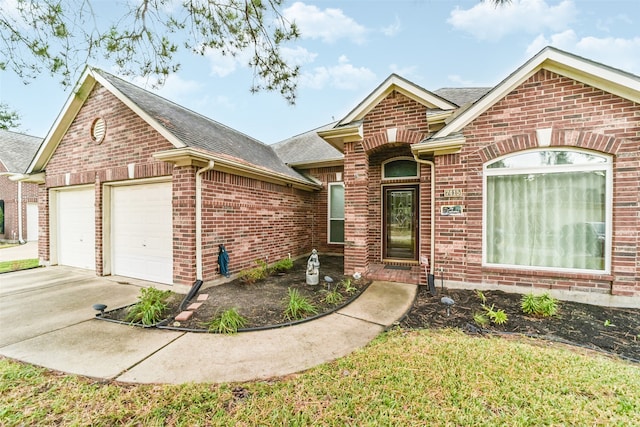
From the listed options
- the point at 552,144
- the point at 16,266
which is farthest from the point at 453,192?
the point at 16,266

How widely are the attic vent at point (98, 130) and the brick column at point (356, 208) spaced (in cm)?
644

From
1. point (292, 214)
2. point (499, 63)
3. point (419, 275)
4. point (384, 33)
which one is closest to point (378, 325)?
point (419, 275)

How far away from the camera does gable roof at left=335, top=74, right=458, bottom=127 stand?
5863mm

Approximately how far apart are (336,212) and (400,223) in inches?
122

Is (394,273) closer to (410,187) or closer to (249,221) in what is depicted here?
(410,187)

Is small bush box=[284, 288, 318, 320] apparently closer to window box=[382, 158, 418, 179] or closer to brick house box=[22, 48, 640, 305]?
brick house box=[22, 48, 640, 305]

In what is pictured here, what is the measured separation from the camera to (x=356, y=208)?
6.48 m

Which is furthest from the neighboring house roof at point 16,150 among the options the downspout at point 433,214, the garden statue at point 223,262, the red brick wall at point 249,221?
the downspout at point 433,214

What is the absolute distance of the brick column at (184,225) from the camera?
17.6 ft

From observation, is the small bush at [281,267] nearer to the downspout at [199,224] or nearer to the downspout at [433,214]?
the downspout at [199,224]

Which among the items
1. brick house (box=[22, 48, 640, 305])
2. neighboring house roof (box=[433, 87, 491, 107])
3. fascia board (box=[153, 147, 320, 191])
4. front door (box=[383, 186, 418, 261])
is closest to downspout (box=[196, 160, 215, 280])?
brick house (box=[22, 48, 640, 305])

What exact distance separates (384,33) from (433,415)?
7.63m

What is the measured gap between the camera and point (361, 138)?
6.47 meters

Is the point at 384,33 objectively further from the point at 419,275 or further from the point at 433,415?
the point at 433,415
